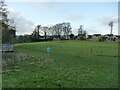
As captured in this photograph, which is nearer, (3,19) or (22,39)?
(3,19)

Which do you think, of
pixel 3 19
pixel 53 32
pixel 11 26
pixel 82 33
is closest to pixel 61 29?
pixel 53 32

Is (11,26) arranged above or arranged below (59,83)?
above

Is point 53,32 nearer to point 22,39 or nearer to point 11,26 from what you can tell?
point 22,39

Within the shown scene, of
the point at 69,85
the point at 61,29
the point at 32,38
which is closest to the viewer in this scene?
the point at 69,85

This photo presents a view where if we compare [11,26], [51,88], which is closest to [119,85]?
[51,88]

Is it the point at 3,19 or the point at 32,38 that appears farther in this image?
the point at 32,38

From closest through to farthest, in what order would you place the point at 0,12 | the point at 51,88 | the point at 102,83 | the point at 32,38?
1. the point at 51,88
2. the point at 102,83
3. the point at 0,12
4. the point at 32,38

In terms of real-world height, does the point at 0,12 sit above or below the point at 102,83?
above

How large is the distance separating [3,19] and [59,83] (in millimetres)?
33187

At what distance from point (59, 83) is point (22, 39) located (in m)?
81.2

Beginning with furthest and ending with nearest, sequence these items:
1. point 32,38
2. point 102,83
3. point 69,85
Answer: point 32,38, point 102,83, point 69,85

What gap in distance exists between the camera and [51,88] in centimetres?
1123

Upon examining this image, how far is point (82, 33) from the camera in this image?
124 metres

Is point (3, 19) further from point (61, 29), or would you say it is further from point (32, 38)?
point (61, 29)
